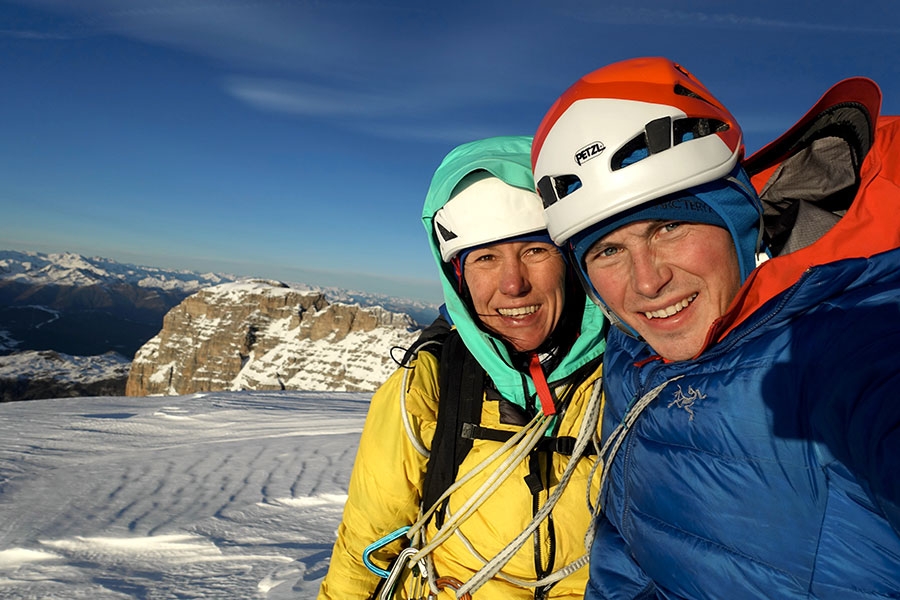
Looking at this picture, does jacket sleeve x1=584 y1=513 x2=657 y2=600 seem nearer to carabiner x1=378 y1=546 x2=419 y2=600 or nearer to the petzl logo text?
carabiner x1=378 y1=546 x2=419 y2=600

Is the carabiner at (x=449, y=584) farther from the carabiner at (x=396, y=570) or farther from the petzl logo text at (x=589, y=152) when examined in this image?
the petzl logo text at (x=589, y=152)

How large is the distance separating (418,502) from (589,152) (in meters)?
1.75

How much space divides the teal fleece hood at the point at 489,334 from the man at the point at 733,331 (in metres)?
0.20

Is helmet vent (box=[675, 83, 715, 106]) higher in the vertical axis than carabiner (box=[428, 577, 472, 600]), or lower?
higher

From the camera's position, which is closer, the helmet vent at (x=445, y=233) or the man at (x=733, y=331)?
the man at (x=733, y=331)

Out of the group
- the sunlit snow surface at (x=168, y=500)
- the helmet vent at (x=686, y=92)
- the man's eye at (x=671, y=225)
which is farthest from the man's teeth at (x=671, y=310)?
the sunlit snow surface at (x=168, y=500)

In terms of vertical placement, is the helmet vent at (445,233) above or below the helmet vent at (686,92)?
below

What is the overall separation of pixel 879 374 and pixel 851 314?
6.1 inches

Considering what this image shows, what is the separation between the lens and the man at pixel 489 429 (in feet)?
6.28

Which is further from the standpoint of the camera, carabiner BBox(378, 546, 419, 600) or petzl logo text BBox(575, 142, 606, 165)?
carabiner BBox(378, 546, 419, 600)

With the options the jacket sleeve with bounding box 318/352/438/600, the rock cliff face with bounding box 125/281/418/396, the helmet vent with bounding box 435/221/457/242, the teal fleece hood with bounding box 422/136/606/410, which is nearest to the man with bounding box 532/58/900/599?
the teal fleece hood with bounding box 422/136/606/410

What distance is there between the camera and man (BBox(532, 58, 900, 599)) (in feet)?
3.14

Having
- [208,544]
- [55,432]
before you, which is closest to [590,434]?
[208,544]

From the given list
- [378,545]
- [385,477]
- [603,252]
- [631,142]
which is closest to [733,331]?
[603,252]
